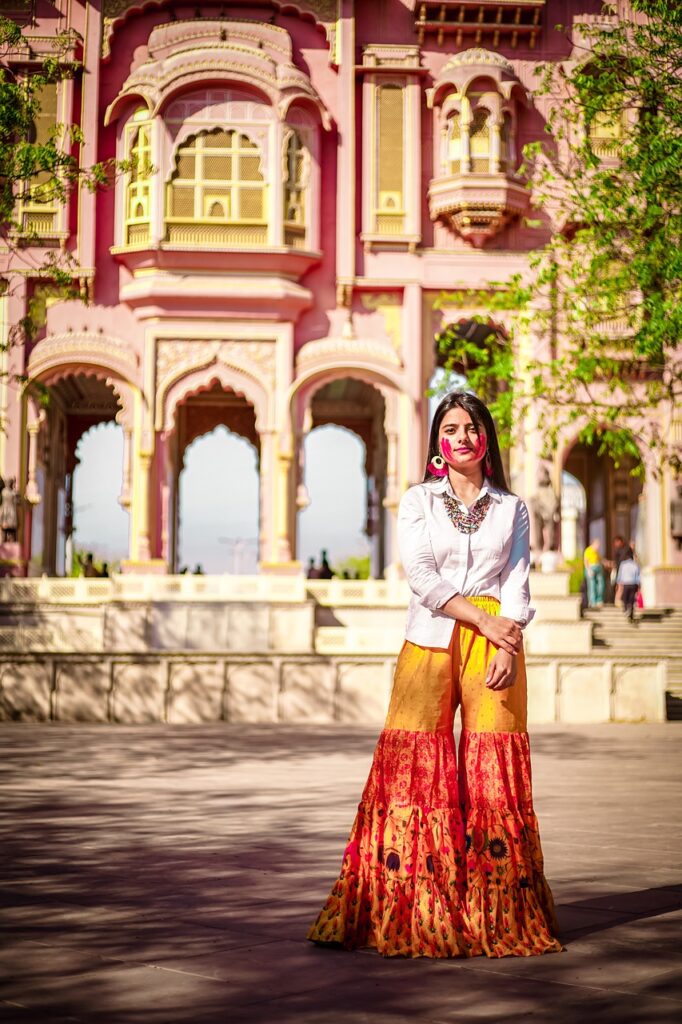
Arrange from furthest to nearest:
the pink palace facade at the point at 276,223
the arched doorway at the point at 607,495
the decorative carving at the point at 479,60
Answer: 1. the arched doorway at the point at 607,495
2. the decorative carving at the point at 479,60
3. the pink palace facade at the point at 276,223

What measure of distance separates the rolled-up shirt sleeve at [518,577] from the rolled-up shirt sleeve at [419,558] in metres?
0.21

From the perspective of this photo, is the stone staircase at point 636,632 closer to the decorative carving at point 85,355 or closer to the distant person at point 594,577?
the distant person at point 594,577

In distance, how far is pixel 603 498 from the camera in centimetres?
3369

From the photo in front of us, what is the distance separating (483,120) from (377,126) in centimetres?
226

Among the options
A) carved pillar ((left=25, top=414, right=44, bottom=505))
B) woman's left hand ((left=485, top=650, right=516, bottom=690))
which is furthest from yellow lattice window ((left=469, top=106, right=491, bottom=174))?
woman's left hand ((left=485, top=650, right=516, bottom=690))

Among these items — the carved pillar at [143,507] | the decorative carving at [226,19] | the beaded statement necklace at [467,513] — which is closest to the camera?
the beaded statement necklace at [467,513]

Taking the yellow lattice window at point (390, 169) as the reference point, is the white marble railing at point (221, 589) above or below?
below

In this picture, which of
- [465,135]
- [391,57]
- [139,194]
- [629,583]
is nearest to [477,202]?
[465,135]

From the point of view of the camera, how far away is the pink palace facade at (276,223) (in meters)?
27.0

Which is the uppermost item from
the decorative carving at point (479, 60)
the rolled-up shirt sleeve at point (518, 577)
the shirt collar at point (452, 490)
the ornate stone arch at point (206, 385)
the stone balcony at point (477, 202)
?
the decorative carving at point (479, 60)

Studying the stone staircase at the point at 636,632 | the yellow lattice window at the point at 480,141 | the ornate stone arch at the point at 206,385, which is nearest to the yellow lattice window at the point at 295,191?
the ornate stone arch at the point at 206,385

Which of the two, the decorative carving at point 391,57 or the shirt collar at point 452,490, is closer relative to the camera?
the shirt collar at point 452,490

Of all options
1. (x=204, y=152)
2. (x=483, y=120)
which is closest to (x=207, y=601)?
(x=204, y=152)

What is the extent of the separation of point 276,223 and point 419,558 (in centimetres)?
2335
